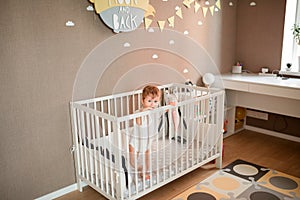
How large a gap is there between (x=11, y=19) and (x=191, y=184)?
193 cm

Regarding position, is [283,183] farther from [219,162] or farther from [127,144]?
[127,144]

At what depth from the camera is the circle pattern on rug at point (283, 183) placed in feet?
7.81

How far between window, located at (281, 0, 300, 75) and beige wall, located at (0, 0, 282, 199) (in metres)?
2.15

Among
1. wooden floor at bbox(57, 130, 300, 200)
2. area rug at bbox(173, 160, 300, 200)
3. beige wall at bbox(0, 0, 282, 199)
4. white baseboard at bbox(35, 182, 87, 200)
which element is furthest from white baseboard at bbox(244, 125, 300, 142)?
white baseboard at bbox(35, 182, 87, 200)

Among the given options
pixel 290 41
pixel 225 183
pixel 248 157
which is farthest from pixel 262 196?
pixel 290 41

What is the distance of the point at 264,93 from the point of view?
299 cm

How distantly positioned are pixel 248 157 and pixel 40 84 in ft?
7.27

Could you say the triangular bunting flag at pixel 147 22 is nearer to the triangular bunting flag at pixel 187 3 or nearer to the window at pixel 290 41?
the triangular bunting flag at pixel 187 3

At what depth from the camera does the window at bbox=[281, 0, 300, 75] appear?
10.8 ft

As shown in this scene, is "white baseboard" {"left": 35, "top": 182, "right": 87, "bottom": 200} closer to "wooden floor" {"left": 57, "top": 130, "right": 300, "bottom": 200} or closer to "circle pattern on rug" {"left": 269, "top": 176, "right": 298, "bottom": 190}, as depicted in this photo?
"wooden floor" {"left": 57, "top": 130, "right": 300, "bottom": 200}

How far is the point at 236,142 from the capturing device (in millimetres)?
3389

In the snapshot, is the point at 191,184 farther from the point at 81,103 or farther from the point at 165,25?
the point at 165,25

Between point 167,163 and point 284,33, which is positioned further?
point 284,33

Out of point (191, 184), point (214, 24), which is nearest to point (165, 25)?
point (214, 24)
